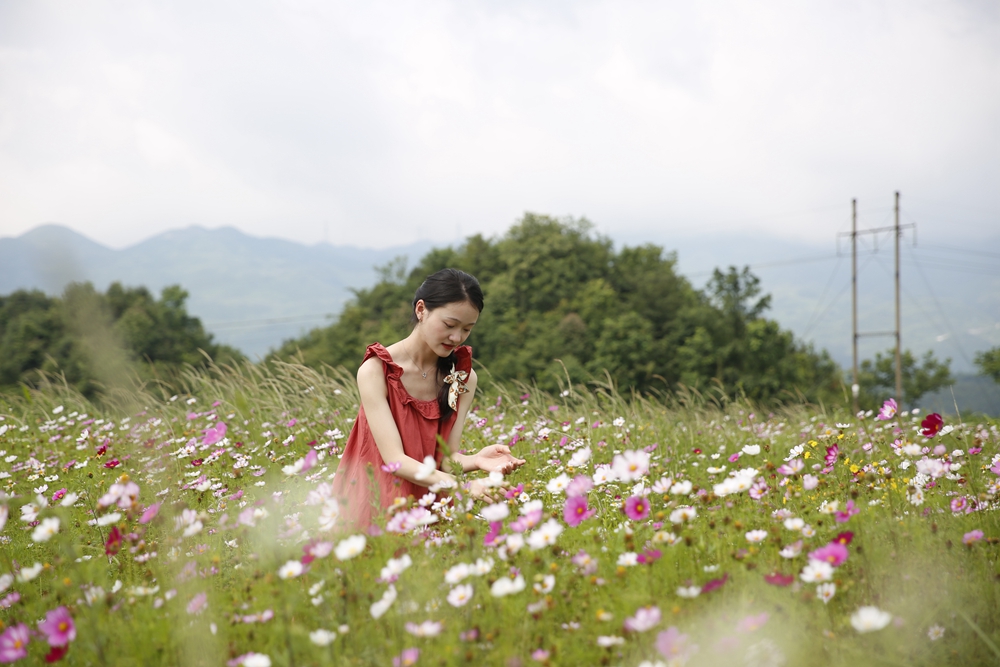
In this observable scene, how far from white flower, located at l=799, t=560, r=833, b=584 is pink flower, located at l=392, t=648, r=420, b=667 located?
1012 mm

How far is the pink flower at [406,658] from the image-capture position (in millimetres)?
1472

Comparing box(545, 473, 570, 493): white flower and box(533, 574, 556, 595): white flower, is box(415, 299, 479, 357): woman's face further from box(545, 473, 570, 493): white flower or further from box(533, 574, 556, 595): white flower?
box(533, 574, 556, 595): white flower

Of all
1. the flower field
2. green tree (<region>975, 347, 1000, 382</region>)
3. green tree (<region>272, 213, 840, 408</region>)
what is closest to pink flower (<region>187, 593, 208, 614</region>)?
the flower field

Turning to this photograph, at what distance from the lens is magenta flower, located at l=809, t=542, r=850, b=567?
5.73 ft

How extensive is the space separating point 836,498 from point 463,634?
5.72 ft

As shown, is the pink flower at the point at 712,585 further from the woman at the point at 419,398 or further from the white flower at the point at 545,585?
the woman at the point at 419,398

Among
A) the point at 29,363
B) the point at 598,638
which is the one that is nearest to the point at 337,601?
the point at 598,638

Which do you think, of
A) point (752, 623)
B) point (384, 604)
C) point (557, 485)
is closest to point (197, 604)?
point (384, 604)

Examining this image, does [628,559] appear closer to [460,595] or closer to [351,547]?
[460,595]

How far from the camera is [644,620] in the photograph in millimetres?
1548

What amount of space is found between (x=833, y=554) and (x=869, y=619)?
9.7 inches

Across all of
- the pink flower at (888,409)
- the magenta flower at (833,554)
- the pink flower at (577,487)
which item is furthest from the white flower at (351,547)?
the pink flower at (888,409)

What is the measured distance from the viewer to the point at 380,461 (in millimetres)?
2914

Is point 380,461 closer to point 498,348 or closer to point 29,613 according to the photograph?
point 29,613
